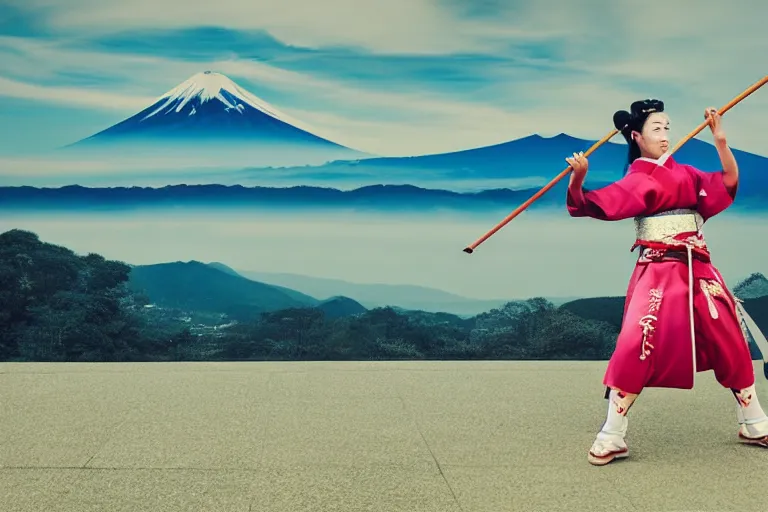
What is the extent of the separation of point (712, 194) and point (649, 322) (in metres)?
0.47

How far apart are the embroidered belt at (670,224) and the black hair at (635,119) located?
27 centimetres

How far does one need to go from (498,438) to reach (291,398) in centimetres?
115

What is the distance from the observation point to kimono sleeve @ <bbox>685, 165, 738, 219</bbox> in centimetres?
339

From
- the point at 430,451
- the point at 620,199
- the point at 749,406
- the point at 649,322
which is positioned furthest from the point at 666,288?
the point at 430,451

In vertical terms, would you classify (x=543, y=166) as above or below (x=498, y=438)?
above

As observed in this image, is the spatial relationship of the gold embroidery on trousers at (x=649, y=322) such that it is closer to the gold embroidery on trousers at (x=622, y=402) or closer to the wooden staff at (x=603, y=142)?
the gold embroidery on trousers at (x=622, y=402)

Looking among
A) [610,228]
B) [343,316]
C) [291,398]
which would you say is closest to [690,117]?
[610,228]

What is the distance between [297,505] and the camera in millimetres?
2906

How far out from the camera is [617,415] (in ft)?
11.1

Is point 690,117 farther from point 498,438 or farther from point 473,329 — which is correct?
point 498,438

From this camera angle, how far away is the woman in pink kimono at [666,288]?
131 inches

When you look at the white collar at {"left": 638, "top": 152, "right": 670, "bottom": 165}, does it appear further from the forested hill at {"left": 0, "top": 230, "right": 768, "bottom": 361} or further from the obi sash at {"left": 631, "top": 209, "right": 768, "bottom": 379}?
the forested hill at {"left": 0, "top": 230, "right": 768, "bottom": 361}

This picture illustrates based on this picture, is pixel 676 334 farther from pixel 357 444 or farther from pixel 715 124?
pixel 357 444

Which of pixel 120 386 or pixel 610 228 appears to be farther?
pixel 610 228
